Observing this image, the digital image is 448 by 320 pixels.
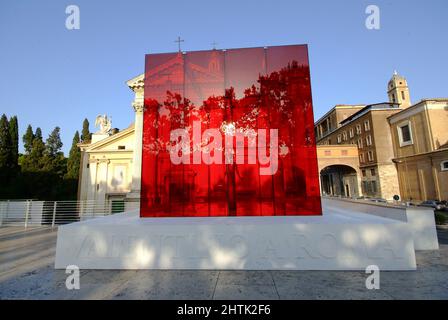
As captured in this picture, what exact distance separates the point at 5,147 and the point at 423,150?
62.3 meters

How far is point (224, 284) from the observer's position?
4.43m

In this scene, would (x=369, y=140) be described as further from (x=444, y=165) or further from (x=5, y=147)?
(x=5, y=147)

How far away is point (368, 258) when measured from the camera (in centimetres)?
506

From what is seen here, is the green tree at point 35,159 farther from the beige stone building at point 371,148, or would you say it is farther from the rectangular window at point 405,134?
the rectangular window at point 405,134

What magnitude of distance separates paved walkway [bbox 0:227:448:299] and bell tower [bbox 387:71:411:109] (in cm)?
5502

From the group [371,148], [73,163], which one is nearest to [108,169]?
[73,163]

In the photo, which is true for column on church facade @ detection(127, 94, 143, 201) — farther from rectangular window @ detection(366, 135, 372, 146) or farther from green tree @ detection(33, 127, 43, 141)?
green tree @ detection(33, 127, 43, 141)

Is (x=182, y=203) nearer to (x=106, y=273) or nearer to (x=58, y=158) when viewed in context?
(x=106, y=273)

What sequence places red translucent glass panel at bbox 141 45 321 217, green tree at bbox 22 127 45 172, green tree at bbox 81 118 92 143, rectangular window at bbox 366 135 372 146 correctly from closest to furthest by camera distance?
red translucent glass panel at bbox 141 45 321 217 → rectangular window at bbox 366 135 372 146 → green tree at bbox 22 127 45 172 → green tree at bbox 81 118 92 143

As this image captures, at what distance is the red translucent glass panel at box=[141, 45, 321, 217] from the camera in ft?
23.0

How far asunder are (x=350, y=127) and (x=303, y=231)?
42996mm

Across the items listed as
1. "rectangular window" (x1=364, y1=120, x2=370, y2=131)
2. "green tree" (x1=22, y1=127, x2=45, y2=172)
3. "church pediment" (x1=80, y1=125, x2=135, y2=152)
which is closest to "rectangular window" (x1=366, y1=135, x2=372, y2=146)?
"rectangular window" (x1=364, y1=120, x2=370, y2=131)

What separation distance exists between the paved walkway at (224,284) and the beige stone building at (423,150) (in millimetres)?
29369
